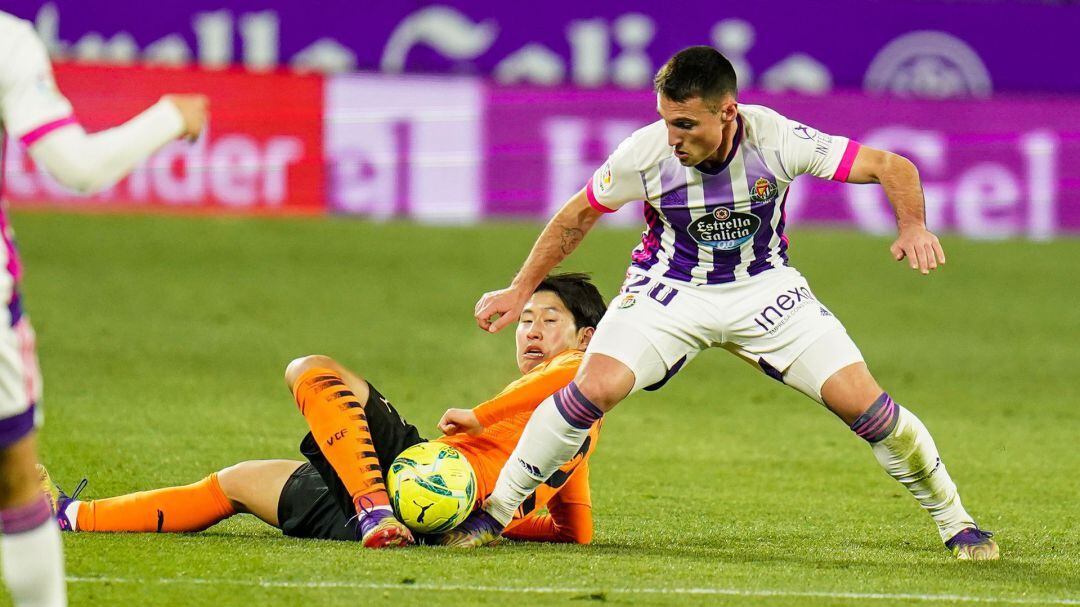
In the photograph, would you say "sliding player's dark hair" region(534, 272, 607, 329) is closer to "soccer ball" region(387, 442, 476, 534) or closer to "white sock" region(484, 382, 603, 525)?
"white sock" region(484, 382, 603, 525)

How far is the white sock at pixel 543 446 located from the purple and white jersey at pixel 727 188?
0.70 m

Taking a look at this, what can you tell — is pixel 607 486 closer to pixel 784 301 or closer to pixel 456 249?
pixel 784 301

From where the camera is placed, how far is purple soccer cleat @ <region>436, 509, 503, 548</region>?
5820 millimetres

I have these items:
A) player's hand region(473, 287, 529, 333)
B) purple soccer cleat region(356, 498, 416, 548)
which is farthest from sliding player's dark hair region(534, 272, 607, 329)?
purple soccer cleat region(356, 498, 416, 548)

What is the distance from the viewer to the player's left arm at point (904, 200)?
5625 mm

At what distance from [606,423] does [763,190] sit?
3.86 m

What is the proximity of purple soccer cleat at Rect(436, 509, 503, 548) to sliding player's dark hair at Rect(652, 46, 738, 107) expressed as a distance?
1623 mm

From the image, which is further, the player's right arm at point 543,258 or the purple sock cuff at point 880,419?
the player's right arm at point 543,258

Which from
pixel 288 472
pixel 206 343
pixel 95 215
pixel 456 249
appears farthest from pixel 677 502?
pixel 95 215

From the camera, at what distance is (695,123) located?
226 inches

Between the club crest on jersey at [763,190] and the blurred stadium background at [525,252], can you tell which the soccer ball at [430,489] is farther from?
the club crest on jersey at [763,190]

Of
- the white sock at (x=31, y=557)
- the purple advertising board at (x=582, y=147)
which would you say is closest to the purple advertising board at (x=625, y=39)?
the purple advertising board at (x=582, y=147)

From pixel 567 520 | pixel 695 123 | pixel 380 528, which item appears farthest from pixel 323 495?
pixel 695 123

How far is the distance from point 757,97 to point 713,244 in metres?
10.4
